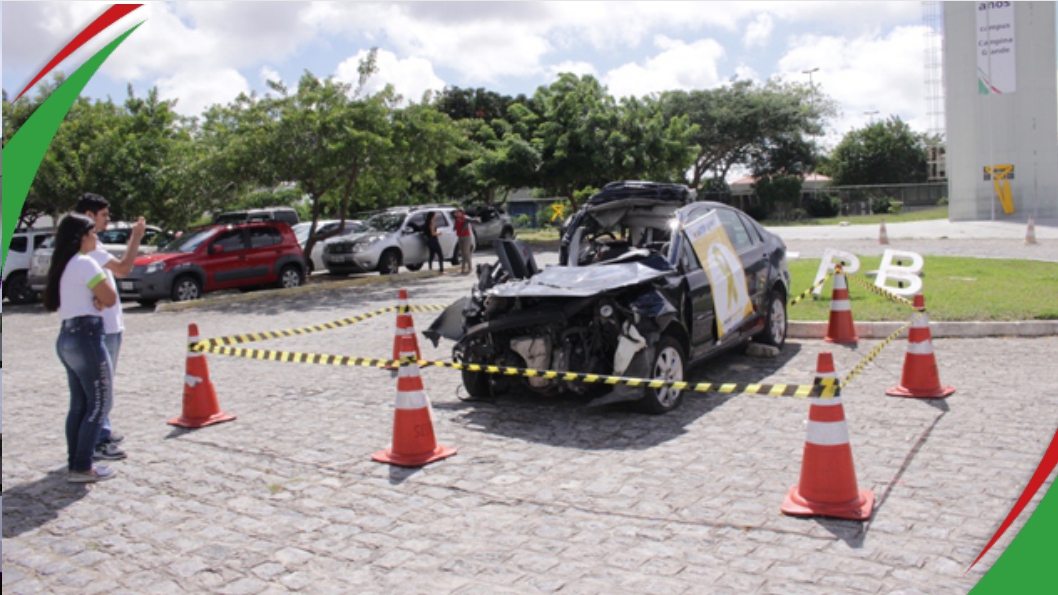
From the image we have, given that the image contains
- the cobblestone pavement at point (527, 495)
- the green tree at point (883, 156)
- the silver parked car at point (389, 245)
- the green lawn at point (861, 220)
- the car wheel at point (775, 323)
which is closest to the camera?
the cobblestone pavement at point (527, 495)

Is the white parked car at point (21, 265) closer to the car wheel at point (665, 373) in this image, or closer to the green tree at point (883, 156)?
the car wheel at point (665, 373)

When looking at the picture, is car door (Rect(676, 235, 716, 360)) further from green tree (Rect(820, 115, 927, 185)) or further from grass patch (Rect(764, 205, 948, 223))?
green tree (Rect(820, 115, 927, 185))

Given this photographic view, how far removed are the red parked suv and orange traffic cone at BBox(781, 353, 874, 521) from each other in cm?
1565

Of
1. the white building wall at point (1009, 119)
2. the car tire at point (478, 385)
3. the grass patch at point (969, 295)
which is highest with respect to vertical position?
the white building wall at point (1009, 119)

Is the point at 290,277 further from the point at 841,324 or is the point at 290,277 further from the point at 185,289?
the point at 841,324

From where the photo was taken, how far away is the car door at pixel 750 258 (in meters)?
9.18

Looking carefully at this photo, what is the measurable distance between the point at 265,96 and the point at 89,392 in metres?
15.7

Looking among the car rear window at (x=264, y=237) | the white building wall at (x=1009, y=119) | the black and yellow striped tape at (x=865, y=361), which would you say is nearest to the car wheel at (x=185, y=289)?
the car rear window at (x=264, y=237)

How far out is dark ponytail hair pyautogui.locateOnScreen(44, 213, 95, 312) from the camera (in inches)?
243

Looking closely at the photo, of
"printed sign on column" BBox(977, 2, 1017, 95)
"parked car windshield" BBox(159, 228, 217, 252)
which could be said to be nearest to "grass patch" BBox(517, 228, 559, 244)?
"parked car windshield" BBox(159, 228, 217, 252)

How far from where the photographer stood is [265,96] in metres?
20.6

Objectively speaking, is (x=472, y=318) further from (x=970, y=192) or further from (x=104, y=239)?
(x=970, y=192)

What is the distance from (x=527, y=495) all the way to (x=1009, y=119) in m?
38.9

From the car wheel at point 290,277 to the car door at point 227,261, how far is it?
948mm
